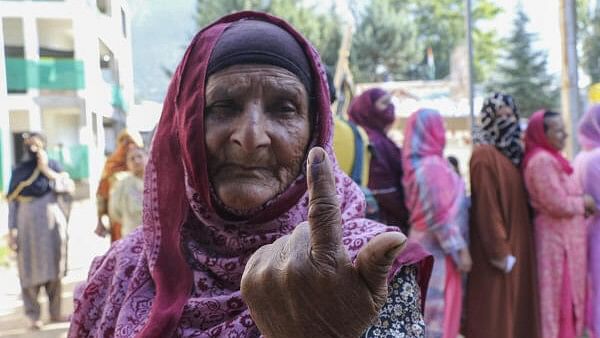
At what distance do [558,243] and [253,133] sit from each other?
11.2 feet

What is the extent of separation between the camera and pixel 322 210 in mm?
826

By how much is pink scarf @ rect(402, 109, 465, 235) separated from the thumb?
320 cm

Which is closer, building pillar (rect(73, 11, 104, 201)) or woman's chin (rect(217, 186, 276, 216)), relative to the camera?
woman's chin (rect(217, 186, 276, 216))

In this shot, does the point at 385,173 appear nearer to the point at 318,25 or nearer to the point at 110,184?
the point at 110,184

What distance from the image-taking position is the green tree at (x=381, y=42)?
24875mm

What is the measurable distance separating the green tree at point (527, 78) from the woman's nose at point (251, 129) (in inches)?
962

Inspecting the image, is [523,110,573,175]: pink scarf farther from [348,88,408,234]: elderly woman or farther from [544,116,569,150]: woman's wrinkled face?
[348,88,408,234]: elderly woman

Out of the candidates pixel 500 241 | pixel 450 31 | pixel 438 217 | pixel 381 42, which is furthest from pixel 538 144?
pixel 450 31

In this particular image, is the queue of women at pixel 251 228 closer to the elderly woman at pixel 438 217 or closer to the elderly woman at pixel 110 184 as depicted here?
the elderly woman at pixel 438 217

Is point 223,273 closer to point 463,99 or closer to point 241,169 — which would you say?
point 241,169

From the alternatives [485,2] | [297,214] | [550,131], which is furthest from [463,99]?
[297,214]

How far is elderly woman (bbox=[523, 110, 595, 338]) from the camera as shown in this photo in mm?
3990

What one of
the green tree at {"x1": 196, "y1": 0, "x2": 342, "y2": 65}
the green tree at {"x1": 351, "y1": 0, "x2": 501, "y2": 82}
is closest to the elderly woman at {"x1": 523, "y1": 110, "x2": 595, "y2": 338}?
the green tree at {"x1": 196, "y1": 0, "x2": 342, "y2": 65}

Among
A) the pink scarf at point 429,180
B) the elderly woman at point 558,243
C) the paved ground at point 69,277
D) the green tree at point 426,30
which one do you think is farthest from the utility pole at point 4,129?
the green tree at point 426,30
